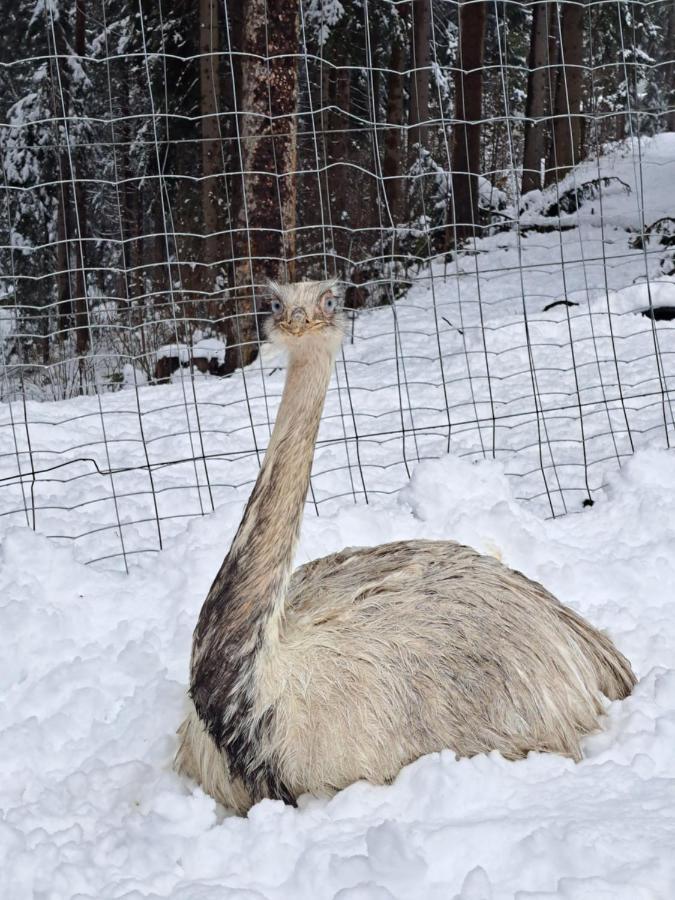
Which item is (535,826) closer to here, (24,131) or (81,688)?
(81,688)

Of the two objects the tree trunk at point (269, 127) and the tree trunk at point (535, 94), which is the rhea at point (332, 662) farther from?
the tree trunk at point (535, 94)

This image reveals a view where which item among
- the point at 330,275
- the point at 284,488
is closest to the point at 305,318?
the point at 284,488

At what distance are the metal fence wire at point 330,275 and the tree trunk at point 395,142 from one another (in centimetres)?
12

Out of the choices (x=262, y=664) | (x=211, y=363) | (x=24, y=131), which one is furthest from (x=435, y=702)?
(x=24, y=131)

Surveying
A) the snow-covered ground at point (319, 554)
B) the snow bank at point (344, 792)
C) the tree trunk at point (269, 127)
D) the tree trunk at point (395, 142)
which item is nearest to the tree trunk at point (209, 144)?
the tree trunk at point (395, 142)

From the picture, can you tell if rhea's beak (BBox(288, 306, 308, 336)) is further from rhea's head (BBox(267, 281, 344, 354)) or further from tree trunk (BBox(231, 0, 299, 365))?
tree trunk (BBox(231, 0, 299, 365))

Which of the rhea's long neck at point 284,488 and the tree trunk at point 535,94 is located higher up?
the tree trunk at point 535,94

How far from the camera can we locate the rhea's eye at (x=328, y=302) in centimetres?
305

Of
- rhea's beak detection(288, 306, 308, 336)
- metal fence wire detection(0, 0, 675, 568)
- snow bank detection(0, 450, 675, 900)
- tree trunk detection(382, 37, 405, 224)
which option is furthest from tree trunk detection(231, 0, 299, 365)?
tree trunk detection(382, 37, 405, 224)

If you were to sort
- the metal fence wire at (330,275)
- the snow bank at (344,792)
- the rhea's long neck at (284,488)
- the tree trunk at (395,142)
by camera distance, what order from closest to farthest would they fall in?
1. the snow bank at (344,792)
2. the rhea's long neck at (284,488)
3. the metal fence wire at (330,275)
4. the tree trunk at (395,142)

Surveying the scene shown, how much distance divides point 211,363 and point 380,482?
3.87m

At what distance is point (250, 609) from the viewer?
114 inches

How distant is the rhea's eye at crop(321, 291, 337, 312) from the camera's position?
3.05m

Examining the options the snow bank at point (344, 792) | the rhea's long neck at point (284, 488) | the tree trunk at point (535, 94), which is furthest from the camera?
the tree trunk at point (535, 94)
